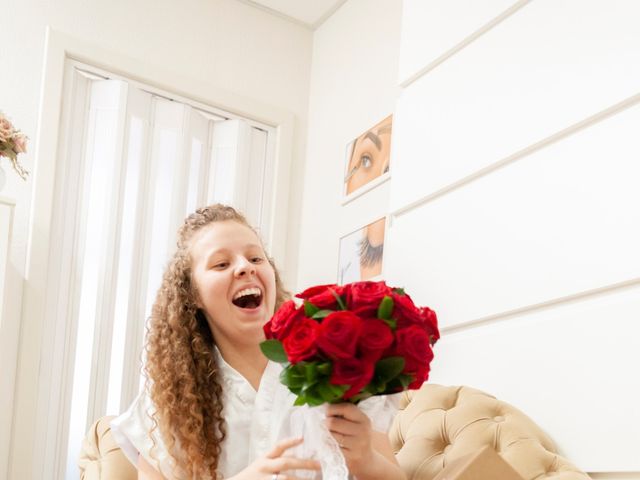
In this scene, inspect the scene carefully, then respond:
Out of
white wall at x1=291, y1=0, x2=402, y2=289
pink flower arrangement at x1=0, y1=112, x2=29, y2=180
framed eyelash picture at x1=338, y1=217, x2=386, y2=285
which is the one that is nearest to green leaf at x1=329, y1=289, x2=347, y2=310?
framed eyelash picture at x1=338, y1=217, x2=386, y2=285

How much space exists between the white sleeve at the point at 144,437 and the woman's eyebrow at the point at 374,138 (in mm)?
1650

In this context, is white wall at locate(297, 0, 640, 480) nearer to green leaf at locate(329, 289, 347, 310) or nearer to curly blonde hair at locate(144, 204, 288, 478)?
curly blonde hair at locate(144, 204, 288, 478)

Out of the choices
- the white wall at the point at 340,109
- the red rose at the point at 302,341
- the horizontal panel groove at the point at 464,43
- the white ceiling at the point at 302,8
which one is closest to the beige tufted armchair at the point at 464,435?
the red rose at the point at 302,341

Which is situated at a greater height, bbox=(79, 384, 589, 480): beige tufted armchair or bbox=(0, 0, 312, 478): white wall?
bbox=(0, 0, 312, 478): white wall

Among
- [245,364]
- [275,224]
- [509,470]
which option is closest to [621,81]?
[509,470]

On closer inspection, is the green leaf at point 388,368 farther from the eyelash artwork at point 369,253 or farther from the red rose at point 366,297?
the eyelash artwork at point 369,253

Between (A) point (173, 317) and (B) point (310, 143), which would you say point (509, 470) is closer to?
(A) point (173, 317)

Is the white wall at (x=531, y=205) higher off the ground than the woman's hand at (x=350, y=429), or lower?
higher

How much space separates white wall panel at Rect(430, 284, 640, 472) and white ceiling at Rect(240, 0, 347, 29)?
7.52 ft

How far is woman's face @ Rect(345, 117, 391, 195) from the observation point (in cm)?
355

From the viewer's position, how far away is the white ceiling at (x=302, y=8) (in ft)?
13.9

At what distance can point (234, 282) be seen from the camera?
224 centimetres

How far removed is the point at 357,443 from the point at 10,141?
2.05 meters

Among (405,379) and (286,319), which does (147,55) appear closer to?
(286,319)
